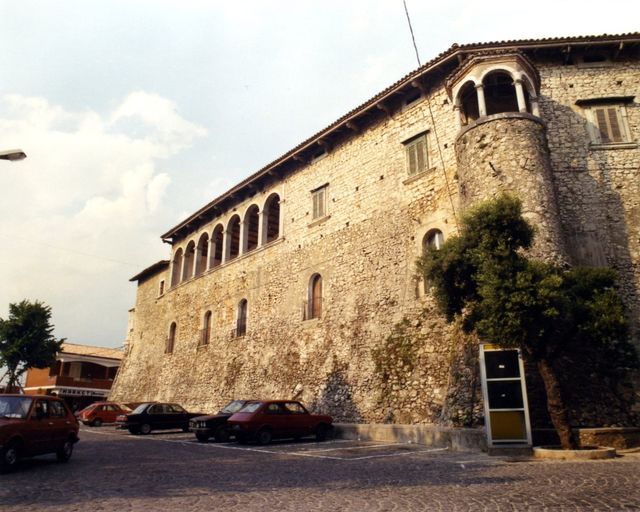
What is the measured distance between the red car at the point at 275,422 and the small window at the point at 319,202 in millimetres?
8422

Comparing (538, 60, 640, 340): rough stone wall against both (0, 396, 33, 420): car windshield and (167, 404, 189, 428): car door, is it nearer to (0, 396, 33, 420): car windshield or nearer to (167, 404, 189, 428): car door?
(0, 396, 33, 420): car windshield

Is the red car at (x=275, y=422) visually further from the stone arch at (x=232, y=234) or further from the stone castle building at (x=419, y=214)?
the stone arch at (x=232, y=234)

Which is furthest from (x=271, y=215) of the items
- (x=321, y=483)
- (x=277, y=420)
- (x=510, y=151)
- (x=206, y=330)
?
(x=321, y=483)

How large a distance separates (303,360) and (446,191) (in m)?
8.32

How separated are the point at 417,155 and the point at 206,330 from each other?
50.2ft

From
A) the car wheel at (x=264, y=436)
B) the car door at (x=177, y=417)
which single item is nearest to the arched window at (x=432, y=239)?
the car wheel at (x=264, y=436)

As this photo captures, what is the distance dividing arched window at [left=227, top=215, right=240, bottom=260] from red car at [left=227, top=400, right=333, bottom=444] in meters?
12.8

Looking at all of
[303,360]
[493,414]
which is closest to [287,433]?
[303,360]

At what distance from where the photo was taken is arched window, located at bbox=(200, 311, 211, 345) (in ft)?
85.3

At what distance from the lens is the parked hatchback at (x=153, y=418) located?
17688 mm

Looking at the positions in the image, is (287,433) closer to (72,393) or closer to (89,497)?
(89,497)

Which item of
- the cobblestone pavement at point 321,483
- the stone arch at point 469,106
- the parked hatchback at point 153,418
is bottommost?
the cobblestone pavement at point 321,483

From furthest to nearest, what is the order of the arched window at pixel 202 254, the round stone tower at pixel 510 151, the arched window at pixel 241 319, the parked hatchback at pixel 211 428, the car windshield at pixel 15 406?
the arched window at pixel 202 254 → the arched window at pixel 241 319 → the parked hatchback at pixel 211 428 → the round stone tower at pixel 510 151 → the car windshield at pixel 15 406

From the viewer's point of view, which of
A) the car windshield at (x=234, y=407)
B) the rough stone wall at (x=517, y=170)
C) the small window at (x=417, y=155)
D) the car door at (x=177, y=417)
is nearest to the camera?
the rough stone wall at (x=517, y=170)
